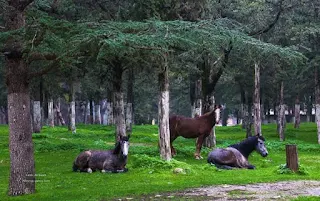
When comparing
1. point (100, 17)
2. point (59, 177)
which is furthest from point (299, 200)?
point (100, 17)

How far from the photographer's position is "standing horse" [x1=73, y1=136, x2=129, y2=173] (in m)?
18.5

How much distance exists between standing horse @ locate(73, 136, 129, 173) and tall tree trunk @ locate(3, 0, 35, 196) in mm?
5202

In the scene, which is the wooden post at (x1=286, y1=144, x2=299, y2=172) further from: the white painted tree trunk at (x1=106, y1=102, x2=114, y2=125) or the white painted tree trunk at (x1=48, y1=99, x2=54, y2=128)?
the white painted tree trunk at (x1=106, y1=102, x2=114, y2=125)

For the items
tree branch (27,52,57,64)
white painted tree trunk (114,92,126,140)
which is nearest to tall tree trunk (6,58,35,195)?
tree branch (27,52,57,64)

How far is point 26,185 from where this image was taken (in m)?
13.5

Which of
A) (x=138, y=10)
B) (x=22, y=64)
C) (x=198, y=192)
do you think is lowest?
(x=198, y=192)

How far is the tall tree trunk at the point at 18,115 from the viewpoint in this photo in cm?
1326

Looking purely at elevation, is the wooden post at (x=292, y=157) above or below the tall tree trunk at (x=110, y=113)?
below

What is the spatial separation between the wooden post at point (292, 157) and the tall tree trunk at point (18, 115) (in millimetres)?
9072

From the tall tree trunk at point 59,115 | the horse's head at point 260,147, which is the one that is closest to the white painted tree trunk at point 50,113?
the tall tree trunk at point 59,115

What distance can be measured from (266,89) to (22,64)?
4134cm

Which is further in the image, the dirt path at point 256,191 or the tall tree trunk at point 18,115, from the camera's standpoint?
the tall tree trunk at point 18,115

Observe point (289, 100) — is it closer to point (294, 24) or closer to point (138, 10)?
point (294, 24)

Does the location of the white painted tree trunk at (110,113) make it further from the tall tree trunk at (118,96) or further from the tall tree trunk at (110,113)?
the tall tree trunk at (118,96)
